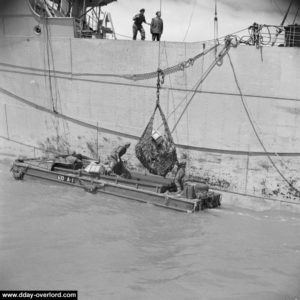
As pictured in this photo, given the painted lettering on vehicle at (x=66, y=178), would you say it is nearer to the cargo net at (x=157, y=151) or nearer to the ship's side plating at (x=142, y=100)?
the cargo net at (x=157, y=151)

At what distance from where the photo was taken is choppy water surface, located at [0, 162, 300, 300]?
7074 millimetres

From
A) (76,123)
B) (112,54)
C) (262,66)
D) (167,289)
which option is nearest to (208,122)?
(262,66)

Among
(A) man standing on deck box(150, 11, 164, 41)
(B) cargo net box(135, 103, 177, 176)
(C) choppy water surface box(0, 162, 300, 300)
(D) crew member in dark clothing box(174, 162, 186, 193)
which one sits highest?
(A) man standing on deck box(150, 11, 164, 41)

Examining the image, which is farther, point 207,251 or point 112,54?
point 112,54

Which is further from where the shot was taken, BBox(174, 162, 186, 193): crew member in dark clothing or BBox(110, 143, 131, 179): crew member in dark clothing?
BBox(110, 143, 131, 179): crew member in dark clothing

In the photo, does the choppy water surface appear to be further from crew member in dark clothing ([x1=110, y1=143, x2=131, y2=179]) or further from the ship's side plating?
the ship's side plating

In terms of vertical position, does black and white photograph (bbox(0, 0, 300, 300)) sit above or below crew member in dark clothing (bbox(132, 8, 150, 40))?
below

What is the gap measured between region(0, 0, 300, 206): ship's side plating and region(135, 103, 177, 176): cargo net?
4.76ft

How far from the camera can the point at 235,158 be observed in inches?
514

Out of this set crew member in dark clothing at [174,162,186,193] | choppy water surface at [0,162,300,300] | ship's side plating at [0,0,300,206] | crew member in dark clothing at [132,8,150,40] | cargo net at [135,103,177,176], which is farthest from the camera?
crew member in dark clothing at [132,8,150,40]

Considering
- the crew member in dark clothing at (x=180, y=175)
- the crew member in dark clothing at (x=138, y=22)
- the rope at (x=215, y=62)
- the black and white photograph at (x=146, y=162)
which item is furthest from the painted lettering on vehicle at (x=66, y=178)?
the crew member in dark clothing at (x=138, y=22)

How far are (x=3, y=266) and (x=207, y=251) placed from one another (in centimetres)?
412

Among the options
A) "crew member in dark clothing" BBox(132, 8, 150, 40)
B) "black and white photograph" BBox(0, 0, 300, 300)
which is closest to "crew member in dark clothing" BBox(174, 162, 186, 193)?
"black and white photograph" BBox(0, 0, 300, 300)

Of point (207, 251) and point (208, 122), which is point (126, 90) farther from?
point (207, 251)
